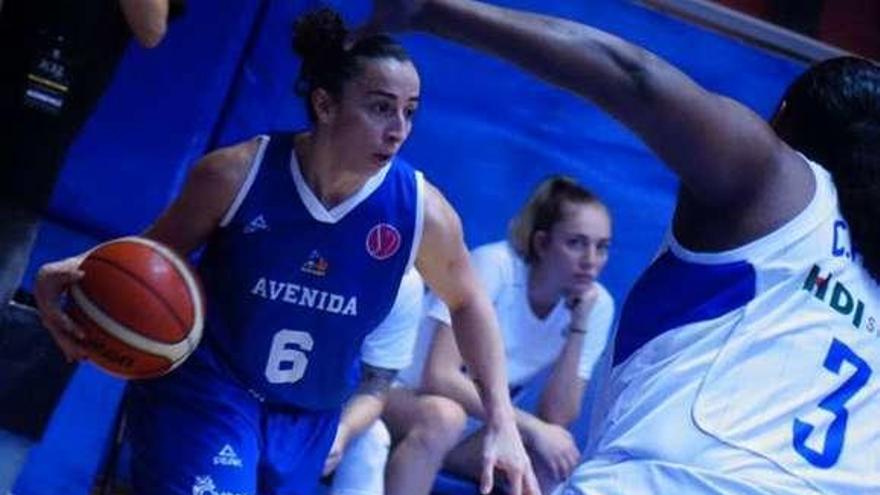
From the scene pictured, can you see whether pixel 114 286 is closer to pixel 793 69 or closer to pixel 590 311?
pixel 590 311

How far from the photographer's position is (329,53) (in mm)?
3701

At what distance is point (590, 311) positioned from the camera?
4.55 metres

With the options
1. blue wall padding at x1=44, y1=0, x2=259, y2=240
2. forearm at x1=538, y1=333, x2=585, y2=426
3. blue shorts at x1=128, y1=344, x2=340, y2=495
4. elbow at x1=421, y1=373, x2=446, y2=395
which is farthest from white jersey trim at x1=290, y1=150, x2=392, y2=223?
forearm at x1=538, y1=333, x2=585, y2=426

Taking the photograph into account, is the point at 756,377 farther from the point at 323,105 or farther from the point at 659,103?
the point at 323,105

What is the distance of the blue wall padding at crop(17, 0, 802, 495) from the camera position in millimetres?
4258

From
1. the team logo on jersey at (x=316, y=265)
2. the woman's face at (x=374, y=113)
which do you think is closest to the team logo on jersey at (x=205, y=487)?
the team logo on jersey at (x=316, y=265)

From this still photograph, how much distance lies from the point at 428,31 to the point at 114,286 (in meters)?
1.43

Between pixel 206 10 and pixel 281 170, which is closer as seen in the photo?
pixel 281 170

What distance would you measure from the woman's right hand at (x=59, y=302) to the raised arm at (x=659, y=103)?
1.43 m

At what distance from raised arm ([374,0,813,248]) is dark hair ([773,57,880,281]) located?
11 centimetres

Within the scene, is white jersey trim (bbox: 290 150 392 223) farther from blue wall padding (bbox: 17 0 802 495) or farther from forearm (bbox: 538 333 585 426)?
forearm (bbox: 538 333 585 426)

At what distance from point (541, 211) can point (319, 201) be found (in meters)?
1.14

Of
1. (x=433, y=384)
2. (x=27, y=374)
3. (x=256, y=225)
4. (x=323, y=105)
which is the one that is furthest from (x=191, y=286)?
(x=433, y=384)

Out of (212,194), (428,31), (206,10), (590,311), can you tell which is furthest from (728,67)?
(428,31)
